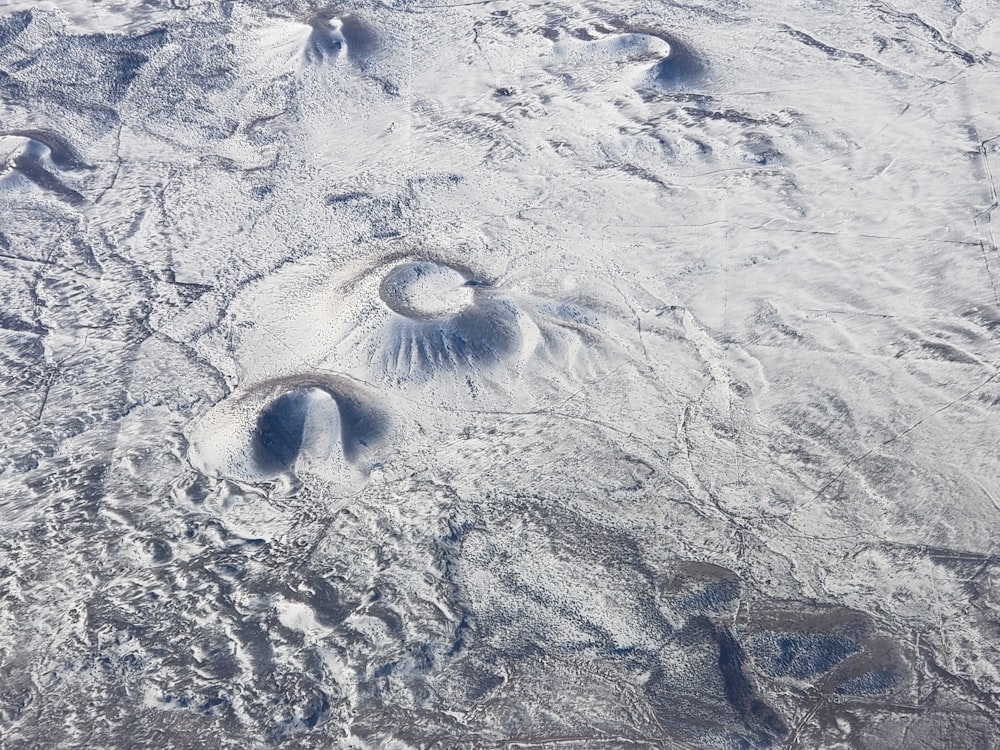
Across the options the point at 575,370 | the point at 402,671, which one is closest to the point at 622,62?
the point at 575,370

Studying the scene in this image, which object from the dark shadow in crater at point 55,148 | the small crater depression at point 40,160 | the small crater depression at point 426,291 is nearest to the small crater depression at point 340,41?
the dark shadow in crater at point 55,148

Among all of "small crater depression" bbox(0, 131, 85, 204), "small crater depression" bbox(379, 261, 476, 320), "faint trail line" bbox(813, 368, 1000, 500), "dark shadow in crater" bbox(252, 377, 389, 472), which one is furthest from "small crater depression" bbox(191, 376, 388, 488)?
"small crater depression" bbox(0, 131, 85, 204)

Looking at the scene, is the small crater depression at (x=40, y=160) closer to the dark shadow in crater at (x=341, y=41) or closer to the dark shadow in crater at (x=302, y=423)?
the dark shadow in crater at (x=341, y=41)

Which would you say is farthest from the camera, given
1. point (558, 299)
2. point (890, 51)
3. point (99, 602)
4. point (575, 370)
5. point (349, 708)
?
point (890, 51)

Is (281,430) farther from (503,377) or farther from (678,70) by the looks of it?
(678,70)

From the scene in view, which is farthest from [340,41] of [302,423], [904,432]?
[904,432]

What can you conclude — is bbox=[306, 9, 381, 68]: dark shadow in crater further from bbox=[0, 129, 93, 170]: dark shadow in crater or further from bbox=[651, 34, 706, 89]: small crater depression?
bbox=[651, 34, 706, 89]: small crater depression

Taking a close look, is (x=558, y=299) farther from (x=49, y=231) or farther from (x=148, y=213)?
(x=49, y=231)
